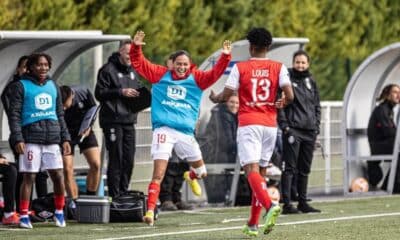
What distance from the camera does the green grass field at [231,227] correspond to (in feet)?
47.8

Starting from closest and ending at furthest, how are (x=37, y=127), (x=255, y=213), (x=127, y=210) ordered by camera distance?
(x=255, y=213)
(x=37, y=127)
(x=127, y=210)

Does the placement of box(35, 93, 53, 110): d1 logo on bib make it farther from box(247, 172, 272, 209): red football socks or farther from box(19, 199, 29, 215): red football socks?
box(247, 172, 272, 209): red football socks

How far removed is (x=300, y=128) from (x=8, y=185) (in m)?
3.85

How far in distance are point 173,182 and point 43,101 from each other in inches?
141

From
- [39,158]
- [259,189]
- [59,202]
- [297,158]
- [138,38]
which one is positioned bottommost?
[59,202]

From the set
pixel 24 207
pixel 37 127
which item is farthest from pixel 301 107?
pixel 24 207

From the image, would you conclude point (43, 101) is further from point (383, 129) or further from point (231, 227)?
point (383, 129)

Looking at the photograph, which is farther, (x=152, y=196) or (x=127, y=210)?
(x=127, y=210)

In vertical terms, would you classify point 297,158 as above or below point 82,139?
below

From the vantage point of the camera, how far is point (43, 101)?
52.7ft

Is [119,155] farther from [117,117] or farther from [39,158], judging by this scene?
[39,158]

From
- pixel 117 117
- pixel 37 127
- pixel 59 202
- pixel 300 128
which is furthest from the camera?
pixel 300 128

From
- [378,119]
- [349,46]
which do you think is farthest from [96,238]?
[349,46]

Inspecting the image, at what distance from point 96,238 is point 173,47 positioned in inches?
497
